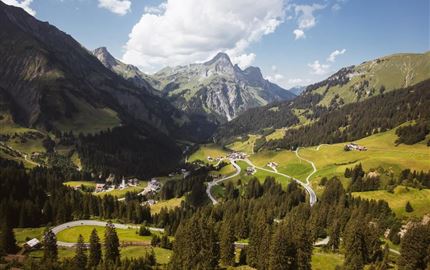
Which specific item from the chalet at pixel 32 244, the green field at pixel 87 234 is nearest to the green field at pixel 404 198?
the green field at pixel 87 234

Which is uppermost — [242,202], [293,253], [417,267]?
[242,202]

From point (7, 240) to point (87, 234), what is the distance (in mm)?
32493

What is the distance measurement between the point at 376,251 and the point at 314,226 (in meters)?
24.3

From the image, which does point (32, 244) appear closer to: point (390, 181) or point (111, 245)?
point (111, 245)

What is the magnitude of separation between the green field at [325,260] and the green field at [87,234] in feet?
188

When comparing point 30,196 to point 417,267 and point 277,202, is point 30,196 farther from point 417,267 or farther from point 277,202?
point 417,267

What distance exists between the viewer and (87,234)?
131375mm

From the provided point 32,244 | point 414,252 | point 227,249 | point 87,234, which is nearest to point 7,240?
point 32,244

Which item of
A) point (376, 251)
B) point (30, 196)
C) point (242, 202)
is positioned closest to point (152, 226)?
point (242, 202)

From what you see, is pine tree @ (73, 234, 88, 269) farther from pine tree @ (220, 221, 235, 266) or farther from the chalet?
pine tree @ (220, 221, 235, 266)

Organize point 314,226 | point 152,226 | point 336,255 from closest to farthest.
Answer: point 336,255, point 314,226, point 152,226

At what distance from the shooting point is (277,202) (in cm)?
17512

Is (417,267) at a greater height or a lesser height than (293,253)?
lesser

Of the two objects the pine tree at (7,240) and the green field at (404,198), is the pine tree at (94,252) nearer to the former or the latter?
the pine tree at (7,240)
